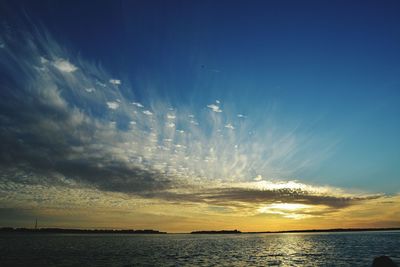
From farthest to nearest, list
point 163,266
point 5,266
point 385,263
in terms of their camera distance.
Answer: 1. point 163,266
2. point 5,266
3. point 385,263

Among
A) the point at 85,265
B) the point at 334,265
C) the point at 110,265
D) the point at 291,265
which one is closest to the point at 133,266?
the point at 110,265

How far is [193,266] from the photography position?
51.7 meters

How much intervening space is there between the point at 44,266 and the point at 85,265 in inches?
231

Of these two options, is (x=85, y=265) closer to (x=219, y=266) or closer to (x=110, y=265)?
(x=110, y=265)

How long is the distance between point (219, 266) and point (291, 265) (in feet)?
42.1

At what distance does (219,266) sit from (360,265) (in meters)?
22.3

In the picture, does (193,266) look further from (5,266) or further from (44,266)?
(5,266)

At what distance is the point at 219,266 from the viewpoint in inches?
2036

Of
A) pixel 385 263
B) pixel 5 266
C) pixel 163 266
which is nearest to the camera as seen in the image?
pixel 385 263

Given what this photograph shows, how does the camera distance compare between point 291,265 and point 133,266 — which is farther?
point 291,265

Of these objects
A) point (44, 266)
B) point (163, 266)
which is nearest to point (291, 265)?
point (163, 266)

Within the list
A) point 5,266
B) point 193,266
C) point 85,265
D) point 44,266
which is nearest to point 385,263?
point 193,266

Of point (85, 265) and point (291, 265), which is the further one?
point (291, 265)

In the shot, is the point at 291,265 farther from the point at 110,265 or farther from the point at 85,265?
the point at 85,265
